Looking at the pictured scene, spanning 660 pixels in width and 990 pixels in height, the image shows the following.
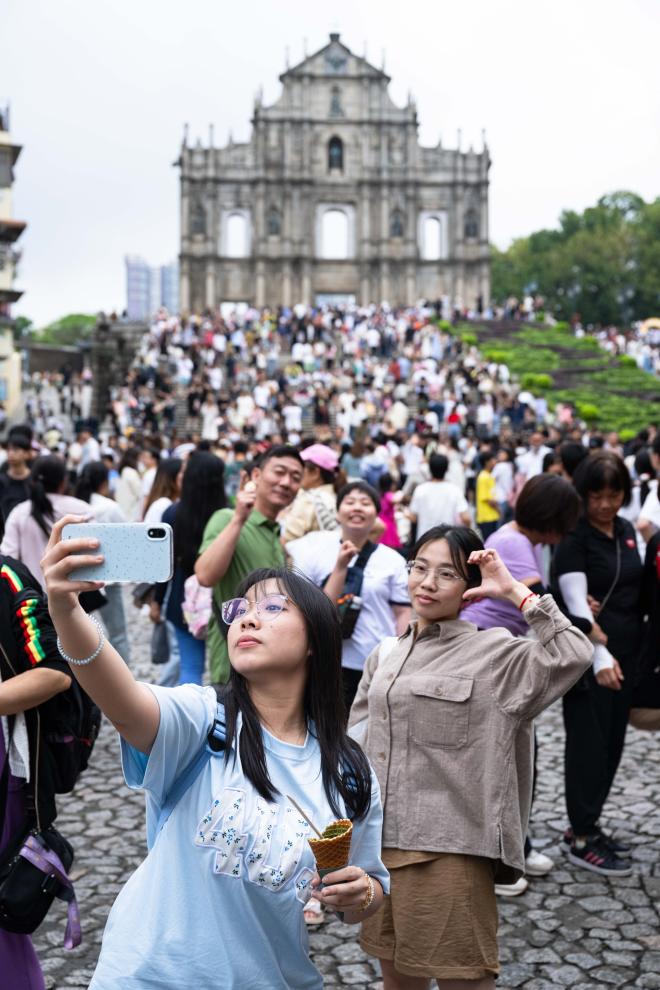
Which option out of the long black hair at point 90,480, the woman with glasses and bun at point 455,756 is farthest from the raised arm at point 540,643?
the long black hair at point 90,480

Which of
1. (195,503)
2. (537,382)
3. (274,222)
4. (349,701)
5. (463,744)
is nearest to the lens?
(463,744)

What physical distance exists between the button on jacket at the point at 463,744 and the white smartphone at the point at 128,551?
4.69ft

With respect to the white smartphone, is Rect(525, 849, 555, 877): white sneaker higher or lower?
lower

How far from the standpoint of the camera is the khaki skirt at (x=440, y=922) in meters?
2.97

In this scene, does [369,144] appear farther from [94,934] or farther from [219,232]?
[94,934]

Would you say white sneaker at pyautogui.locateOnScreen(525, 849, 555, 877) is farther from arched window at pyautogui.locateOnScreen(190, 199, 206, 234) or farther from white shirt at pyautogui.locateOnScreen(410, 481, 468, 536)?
arched window at pyautogui.locateOnScreen(190, 199, 206, 234)

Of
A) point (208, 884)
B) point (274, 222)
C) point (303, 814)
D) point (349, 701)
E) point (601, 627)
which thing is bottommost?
point (349, 701)

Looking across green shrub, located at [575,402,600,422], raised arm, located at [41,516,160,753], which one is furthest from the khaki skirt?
green shrub, located at [575,402,600,422]

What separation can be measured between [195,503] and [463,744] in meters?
2.91

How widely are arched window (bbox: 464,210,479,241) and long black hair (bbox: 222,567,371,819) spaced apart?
5713 centimetres

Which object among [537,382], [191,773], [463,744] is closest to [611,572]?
[463,744]

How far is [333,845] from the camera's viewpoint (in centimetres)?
199

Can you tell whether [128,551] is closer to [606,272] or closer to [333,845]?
[333,845]

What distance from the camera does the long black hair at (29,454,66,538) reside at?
5930 millimetres
